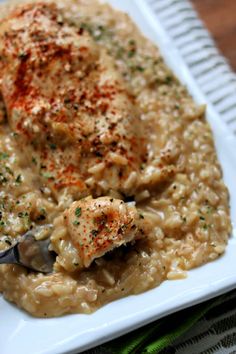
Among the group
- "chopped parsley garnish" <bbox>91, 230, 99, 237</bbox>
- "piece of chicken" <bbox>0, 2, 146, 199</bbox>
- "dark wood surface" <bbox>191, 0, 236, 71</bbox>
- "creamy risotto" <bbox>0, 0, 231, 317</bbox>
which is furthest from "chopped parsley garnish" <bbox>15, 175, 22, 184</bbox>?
"dark wood surface" <bbox>191, 0, 236, 71</bbox>

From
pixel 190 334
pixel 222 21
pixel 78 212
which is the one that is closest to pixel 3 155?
pixel 78 212

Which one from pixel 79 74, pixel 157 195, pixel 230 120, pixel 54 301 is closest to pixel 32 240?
pixel 54 301

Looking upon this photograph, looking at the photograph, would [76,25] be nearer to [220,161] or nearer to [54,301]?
[220,161]

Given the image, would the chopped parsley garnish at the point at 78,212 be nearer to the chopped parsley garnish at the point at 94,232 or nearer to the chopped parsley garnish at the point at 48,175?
the chopped parsley garnish at the point at 94,232

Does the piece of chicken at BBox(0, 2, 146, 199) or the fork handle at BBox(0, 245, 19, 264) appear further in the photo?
the piece of chicken at BBox(0, 2, 146, 199)

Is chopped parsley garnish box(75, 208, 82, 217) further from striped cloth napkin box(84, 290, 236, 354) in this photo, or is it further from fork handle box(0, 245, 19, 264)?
striped cloth napkin box(84, 290, 236, 354)

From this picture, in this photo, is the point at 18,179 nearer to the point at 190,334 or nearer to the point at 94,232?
the point at 94,232
